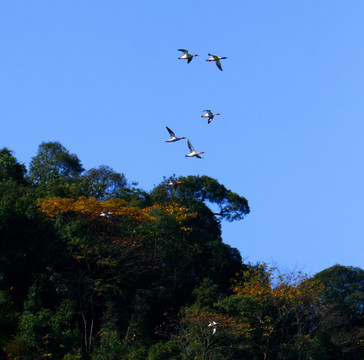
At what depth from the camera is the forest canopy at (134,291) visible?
95.2 ft

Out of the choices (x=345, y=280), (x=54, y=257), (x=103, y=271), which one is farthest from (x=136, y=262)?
(x=345, y=280)

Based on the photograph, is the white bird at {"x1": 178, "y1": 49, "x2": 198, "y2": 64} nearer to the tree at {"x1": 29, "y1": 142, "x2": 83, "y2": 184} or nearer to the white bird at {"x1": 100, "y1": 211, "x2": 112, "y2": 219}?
the white bird at {"x1": 100, "y1": 211, "x2": 112, "y2": 219}

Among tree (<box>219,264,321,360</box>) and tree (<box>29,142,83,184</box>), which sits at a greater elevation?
tree (<box>29,142,83,184</box>)

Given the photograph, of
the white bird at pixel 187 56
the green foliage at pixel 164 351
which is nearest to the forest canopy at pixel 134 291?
the green foliage at pixel 164 351

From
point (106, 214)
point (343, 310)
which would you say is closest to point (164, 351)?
point (106, 214)

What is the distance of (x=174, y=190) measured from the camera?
41750mm

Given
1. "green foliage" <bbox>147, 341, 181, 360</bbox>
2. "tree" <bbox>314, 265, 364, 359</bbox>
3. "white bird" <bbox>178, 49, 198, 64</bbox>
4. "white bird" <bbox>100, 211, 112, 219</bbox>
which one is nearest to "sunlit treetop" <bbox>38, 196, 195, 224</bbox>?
"white bird" <bbox>100, 211, 112, 219</bbox>

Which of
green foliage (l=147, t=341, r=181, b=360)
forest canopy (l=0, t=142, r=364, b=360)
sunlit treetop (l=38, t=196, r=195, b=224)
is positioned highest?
sunlit treetop (l=38, t=196, r=195, b=224)

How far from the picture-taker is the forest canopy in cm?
2902

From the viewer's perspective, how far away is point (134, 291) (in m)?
32.7

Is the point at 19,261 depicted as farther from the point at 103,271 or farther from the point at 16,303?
the point at 103,271

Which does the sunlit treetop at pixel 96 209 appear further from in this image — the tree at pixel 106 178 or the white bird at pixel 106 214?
the tree at pixel 106 178

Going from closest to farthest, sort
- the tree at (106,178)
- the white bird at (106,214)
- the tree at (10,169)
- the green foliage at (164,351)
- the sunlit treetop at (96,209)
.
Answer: the green foliage at (164,351) → the white bird at (106,214) → the sunlit treetop at (96,209) → the tree at (10,169) → the tree at (106,178)

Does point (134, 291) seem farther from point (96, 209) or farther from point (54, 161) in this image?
point (54, 161)
